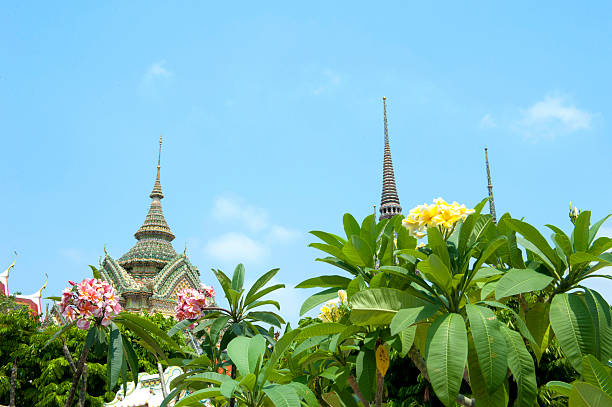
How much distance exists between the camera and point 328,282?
4.88m

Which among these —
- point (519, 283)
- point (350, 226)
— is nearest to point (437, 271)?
point (519, 283)

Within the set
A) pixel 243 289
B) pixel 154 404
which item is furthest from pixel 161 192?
pixel 243 289

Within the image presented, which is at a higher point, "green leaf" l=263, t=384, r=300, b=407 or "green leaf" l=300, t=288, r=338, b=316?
"green leaf" l=300, t=288, r=338, b=316

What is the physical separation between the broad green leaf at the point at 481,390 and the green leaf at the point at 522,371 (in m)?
0.15

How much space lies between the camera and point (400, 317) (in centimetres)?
373

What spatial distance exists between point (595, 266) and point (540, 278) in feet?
1.99

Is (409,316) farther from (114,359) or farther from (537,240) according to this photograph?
(114,359)

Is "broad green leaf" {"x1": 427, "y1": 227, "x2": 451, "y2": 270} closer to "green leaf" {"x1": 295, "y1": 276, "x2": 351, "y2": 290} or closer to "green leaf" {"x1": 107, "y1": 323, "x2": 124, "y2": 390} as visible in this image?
"green leaf" {"x1": 295, "y1": 276, "x2": 351, "y2": 290}

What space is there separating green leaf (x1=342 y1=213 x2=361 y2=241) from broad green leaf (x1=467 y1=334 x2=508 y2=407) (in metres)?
1.54

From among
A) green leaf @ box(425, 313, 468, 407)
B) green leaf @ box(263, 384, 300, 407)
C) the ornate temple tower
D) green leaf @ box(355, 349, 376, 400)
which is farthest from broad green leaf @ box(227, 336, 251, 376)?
the ornate temple tower

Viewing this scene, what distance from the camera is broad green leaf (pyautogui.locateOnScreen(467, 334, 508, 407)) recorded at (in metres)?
3.84

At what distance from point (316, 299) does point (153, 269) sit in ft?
87.9

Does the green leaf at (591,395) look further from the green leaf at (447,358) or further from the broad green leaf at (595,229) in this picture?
the broad green leaf at (595,229)

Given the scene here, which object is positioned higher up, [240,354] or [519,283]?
[519,283]
